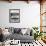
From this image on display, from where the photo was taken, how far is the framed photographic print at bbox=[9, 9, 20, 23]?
579 cm

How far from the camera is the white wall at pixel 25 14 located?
5.79 meters

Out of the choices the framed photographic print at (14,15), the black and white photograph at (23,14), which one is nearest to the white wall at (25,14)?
the black and white photograph at (23,14)

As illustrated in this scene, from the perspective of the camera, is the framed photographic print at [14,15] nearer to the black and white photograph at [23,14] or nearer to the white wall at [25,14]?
the black and white photograph at [23,14]

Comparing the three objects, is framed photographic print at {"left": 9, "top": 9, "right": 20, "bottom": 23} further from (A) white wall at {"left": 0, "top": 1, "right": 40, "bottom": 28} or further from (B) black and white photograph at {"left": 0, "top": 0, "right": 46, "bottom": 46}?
(A) white wall at {"left": 0, "top": 1, "right": 40, "bottom": 28}

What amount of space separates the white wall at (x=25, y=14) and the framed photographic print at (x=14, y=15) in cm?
15

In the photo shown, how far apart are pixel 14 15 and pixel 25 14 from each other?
57 centimetres

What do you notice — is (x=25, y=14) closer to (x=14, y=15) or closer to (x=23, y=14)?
(x=23, y=14)

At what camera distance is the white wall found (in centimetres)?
579

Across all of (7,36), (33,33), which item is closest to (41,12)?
(33,33)

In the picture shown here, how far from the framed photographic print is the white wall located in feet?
0.50

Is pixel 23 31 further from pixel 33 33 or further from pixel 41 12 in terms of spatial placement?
pixel 41 12

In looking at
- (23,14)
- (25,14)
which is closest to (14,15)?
(23,14)

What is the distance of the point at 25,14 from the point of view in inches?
230

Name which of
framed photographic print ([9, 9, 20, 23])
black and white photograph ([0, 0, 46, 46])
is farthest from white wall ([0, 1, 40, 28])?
framed photographic print ([9, 9, 20, 23])
